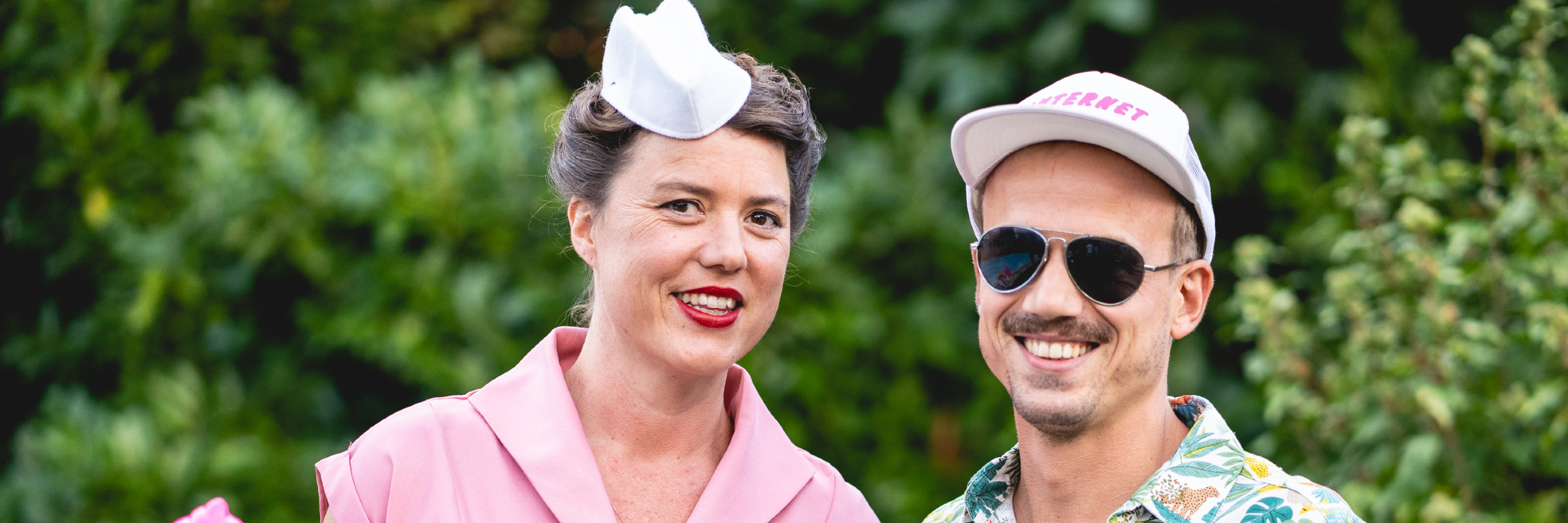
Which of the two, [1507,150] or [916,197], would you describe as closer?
[1507,150]

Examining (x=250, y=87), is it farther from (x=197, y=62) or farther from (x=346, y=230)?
(x=346, y=230)

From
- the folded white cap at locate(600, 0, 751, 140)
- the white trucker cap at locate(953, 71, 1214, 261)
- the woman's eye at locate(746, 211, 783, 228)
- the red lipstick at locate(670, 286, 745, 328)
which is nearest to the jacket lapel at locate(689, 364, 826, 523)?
the red lipstick at locate(670, 286, 745, 328)

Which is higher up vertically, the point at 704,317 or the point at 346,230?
the point at 346,230

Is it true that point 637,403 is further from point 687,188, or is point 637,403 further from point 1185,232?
point 1185,232

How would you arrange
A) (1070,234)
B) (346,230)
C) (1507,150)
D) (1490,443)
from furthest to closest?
1. (346,230)
2. (1507,150)
3. (1490,443)
4. (1070,234)

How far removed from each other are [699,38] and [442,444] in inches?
37.6

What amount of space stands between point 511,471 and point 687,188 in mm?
650

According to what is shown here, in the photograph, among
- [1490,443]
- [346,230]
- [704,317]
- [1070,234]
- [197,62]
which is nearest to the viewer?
[1070,234]

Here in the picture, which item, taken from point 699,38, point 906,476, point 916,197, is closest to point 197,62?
point 916,197

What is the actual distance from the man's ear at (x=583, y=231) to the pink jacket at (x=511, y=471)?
22 centimetres

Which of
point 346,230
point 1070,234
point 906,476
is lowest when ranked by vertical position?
point 906,476

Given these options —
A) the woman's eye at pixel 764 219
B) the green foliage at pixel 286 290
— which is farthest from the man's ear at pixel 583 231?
the green foliage at pixel 286 290

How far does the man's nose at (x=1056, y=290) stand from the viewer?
2.48 metres

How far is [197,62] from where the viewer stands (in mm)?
5758
